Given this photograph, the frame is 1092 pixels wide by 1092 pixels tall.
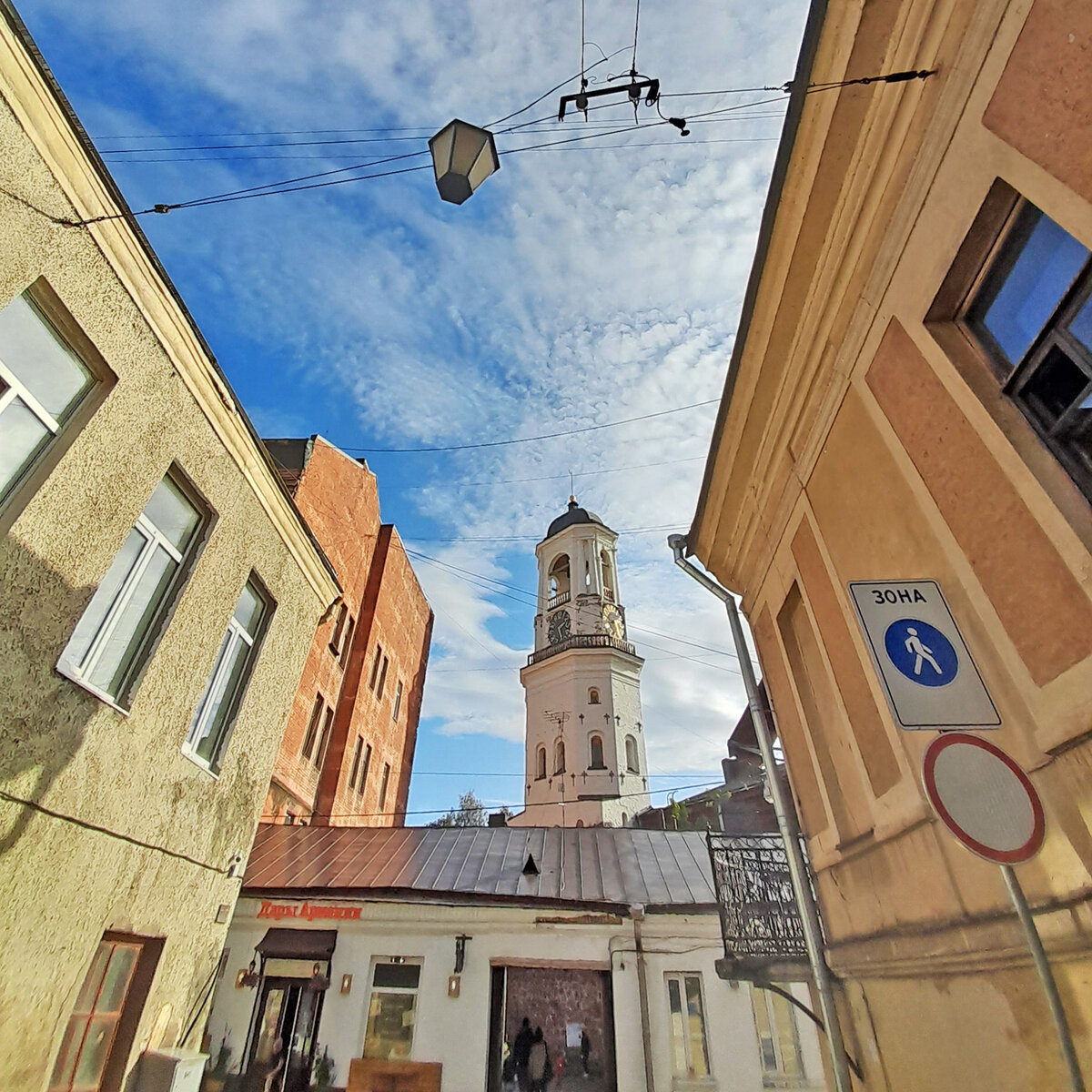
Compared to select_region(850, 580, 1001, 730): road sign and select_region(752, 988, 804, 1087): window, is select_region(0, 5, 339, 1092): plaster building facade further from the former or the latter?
select_region(752, 988, 804, 1087): window

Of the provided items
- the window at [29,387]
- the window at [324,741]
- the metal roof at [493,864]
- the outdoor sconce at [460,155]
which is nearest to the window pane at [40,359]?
the window at [29,387]

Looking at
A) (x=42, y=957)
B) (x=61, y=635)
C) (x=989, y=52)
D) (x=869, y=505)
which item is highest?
(x=989, y=52)

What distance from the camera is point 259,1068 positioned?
31.1ft

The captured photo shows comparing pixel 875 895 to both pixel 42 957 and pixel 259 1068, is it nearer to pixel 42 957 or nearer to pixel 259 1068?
pixel 42 957

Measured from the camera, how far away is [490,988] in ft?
31.9

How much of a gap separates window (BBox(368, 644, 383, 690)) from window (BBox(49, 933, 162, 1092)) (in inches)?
636

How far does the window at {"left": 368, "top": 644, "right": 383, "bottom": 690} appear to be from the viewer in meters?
22.1

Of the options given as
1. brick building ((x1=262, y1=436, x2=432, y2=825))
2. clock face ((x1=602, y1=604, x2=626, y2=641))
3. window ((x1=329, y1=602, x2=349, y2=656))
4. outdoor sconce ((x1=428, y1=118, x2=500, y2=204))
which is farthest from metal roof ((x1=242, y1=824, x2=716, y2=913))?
clock face ((x1=602, y1=604, x2=626, y2=641))

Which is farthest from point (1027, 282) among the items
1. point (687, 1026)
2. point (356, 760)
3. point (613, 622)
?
point (613, 622)

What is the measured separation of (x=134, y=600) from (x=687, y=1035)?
32.5ft

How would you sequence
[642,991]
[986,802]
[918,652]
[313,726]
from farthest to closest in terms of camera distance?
[313,726], [642,991], [918,652], [986,802]

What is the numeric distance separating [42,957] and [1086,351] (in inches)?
305

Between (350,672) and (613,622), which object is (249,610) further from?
(613,622)

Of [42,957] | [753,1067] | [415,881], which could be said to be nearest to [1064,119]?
[42,957]
